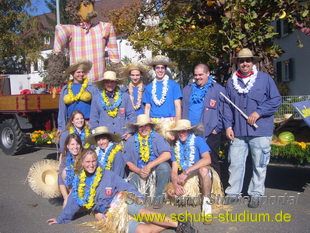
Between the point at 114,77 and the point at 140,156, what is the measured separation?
122 centimetres

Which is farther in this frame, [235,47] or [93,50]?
[93,50]

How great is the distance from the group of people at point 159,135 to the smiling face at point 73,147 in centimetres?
1

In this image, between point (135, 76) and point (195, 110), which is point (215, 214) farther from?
point (135, 76)

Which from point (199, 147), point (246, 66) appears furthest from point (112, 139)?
point (246, 66)

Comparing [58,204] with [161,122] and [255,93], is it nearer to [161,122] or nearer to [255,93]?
[161,122]

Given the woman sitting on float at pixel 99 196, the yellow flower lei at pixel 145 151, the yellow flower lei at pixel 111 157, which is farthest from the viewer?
the yellow flower lei at pixel 145 151

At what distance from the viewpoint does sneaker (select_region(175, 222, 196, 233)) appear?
3582 millimetres

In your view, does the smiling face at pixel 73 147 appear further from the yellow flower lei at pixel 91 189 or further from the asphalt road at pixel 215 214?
the asphalt road at pixel 215 214

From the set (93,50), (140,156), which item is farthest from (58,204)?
(93,50)

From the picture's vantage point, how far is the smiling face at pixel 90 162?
13.2ft

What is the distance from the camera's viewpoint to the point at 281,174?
643 cm

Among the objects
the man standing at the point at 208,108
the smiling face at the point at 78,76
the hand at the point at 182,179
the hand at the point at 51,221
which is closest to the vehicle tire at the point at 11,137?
the smiling face at the point at 78,76

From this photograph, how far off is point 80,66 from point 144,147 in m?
1.68

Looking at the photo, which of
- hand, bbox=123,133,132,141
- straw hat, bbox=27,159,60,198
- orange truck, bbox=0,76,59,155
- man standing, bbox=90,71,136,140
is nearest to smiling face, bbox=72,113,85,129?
man standing, bbox=90,71,136,140
